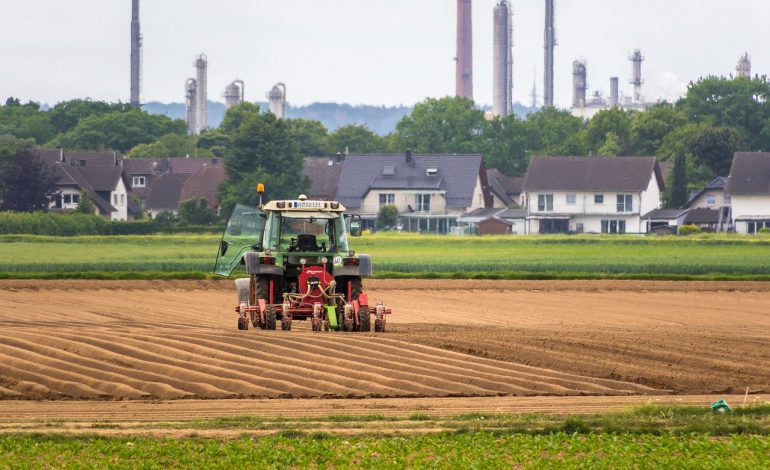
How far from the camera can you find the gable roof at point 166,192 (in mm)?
117000

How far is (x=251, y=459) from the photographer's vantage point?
13961 millimetres

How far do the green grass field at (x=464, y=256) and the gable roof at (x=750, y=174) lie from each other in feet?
73.5

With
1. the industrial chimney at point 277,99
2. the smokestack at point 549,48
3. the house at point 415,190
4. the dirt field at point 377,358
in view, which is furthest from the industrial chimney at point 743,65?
the dirt field at point 377,358

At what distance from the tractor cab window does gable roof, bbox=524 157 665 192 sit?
261 ft

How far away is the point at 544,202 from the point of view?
107 meters

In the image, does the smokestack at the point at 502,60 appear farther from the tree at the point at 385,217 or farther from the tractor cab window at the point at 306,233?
the tractor cab window at the point at 306,233

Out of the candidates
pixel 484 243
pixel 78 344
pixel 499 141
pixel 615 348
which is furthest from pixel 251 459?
pixel 499 141

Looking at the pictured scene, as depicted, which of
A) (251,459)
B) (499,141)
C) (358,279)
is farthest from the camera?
(499,141)

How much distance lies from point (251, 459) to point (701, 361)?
9495 millimetres

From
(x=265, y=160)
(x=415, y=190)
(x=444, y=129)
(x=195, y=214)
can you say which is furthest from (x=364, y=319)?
(x=444, y=129)

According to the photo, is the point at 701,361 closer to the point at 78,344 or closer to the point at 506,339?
the point at 506,339

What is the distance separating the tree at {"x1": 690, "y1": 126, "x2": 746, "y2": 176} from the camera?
12106 centimetres

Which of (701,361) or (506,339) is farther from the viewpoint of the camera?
(506,339)

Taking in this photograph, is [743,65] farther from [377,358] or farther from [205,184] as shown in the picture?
[377,358]
